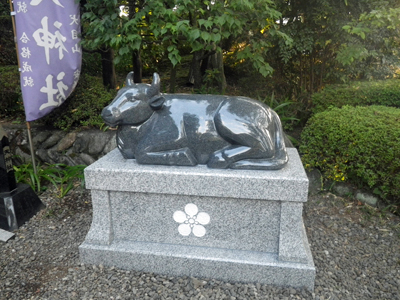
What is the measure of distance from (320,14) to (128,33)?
3.30 metres

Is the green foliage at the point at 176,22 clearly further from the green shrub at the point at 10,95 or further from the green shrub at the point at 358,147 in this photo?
the green shrub at the point at 10,95

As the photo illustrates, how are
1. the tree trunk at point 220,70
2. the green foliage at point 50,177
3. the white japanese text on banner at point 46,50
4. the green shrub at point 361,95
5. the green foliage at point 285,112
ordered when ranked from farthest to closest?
the tree trunk at point 220,70
the green foliage at point 285,112
the green shrub at point 361,95
the green foliage at point 50,177
the white japanese text on banner at point 46,50

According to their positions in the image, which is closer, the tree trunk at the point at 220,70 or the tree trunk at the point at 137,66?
the tree trunk at the point at 137,66

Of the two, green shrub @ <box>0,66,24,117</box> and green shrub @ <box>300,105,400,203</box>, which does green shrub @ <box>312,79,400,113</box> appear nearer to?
green shrub @ <box>300,105,400,203</box>

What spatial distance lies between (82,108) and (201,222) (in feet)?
10.0

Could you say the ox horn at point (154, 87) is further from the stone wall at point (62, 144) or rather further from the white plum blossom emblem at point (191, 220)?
the stone wall at point (62, 144)

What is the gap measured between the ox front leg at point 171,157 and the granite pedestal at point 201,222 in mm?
61

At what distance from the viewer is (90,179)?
9.66 feet

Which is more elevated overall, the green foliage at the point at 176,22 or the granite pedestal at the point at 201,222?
the green foliage at the point at 176,22

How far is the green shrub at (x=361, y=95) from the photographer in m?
4.97

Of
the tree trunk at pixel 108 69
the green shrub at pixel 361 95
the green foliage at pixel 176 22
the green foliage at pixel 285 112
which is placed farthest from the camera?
the tree trunk at pixel 108 69

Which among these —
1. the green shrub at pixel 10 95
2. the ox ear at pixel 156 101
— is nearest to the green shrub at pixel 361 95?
the ox ear at pixel 156 101

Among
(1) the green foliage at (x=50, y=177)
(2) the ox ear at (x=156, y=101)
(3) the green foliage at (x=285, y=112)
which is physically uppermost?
(2) the ox ear at (x=156, y=101)

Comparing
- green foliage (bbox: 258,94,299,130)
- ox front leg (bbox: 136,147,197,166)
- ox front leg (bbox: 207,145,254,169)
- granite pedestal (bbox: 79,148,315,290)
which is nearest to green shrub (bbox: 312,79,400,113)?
green foliage (bbox: 258,94,299,130)
